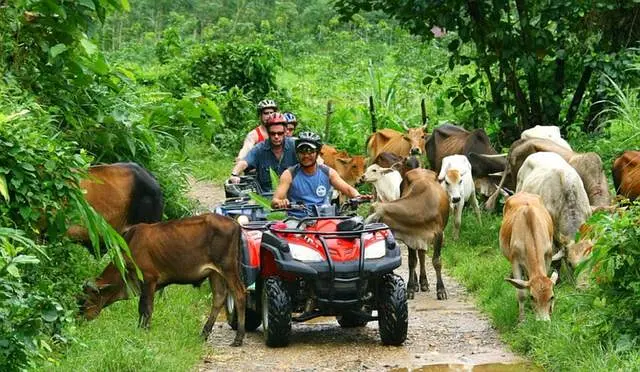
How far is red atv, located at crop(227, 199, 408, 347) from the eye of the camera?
9.30m

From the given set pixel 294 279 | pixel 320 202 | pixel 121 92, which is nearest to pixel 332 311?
pixel 294 279

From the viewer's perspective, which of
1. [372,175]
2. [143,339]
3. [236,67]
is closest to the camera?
[143,339]

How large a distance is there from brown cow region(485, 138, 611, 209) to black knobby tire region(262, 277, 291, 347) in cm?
445

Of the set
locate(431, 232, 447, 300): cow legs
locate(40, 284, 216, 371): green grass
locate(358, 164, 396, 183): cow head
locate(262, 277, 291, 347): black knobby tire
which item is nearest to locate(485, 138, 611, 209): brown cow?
locate(358, 164, 396, 183): cow head

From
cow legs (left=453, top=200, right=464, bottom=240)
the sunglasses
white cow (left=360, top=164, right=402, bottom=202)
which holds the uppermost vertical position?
the sunglasses

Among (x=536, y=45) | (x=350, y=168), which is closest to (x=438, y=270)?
(x=350, y=168)

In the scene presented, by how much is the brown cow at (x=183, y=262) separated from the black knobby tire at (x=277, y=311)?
0.28 meters

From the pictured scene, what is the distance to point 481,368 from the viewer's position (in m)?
8.91

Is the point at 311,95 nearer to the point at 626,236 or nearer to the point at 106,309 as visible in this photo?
the point at 106,309

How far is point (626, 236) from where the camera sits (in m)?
8.30

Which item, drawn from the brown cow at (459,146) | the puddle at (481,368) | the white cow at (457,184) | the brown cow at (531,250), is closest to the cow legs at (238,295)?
the puddle at (481,368)

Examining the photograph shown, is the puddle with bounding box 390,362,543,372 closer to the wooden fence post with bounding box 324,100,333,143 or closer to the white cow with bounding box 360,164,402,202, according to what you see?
the white cow with bounding box 360,164,402,202

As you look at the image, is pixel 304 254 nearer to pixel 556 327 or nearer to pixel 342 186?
pixel 342 186

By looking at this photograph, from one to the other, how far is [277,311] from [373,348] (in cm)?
83
